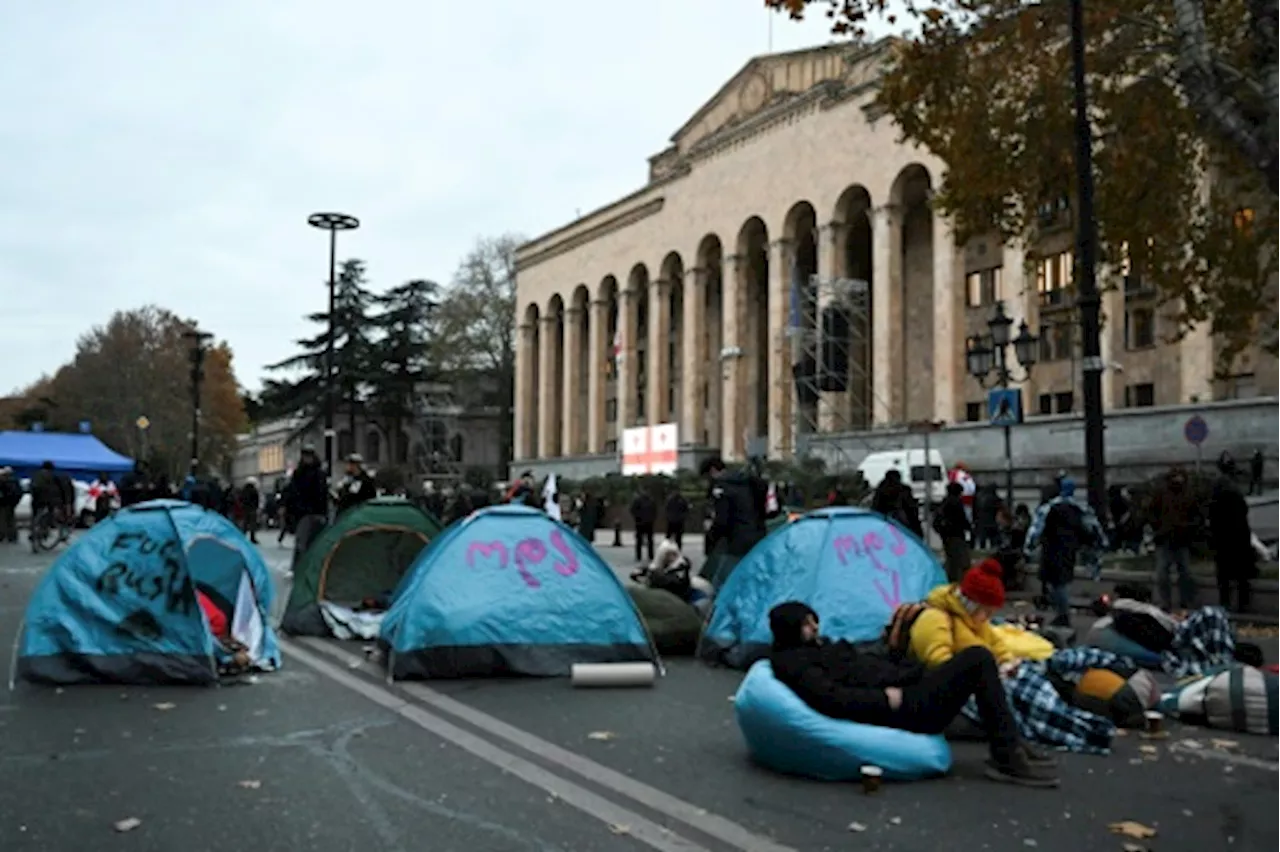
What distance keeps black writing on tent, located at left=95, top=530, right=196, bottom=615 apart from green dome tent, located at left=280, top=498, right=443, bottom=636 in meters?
3.07

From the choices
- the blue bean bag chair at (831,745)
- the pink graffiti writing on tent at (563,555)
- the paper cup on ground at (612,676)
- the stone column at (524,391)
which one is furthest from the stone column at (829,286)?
the blue bean bag chair at (831,745)

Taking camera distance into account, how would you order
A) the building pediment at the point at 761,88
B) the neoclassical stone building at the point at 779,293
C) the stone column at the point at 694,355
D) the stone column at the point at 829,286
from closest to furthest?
the neoclassical stone building at the point at 779,293 < the stone column at the point at 829,286 < the building pediment at the point at 761,88 < the stone column at the point at 694,355

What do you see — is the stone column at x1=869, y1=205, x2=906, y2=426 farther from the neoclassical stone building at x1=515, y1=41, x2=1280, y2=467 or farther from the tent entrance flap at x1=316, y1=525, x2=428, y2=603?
the tent entrance flap at x1=316, y1=525, x2=428, y2=603

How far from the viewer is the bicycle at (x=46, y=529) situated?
25203 millimetres

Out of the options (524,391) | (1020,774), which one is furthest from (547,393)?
(1020,774)

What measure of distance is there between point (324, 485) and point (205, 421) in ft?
205

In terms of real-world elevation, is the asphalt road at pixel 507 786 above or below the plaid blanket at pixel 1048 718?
below

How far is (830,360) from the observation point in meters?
44.4

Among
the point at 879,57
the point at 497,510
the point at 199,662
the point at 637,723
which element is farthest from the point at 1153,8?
the point at 879,57

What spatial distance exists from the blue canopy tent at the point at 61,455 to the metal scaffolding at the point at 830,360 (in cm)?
2508

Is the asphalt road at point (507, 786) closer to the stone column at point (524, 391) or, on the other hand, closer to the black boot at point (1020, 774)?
the black boot at point (1020, 774)

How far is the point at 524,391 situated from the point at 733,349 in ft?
72.9

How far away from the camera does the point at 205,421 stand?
74.6m

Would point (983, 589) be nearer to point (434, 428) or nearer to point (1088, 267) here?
point (1088, 267)
